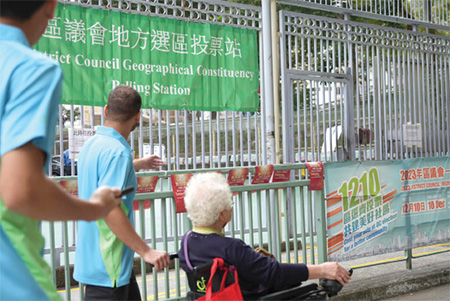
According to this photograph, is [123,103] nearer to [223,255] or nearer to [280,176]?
[223,255]

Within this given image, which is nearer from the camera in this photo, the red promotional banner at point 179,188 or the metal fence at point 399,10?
the red promotional banner at point 179,188

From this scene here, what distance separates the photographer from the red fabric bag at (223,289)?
270 centimetres

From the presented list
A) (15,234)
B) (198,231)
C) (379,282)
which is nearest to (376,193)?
(379,282)

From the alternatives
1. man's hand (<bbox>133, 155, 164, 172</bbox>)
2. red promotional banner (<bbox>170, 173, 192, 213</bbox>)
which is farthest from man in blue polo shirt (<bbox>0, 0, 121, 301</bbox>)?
red promotional banner (<bbox>170, 173, 192, 213</bbox>)

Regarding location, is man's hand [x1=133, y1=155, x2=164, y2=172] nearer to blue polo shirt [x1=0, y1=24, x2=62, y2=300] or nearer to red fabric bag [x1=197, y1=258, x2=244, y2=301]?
red fabric bag [x1=197, y1=258, x2=244, y2=301]

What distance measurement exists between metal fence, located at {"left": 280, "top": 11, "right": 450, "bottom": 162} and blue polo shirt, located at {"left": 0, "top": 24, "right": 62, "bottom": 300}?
251 inches

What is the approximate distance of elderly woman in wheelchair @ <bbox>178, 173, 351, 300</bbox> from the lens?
2.88 metres

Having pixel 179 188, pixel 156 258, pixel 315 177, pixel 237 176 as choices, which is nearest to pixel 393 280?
pixel 315 177

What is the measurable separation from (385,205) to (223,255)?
3349mm

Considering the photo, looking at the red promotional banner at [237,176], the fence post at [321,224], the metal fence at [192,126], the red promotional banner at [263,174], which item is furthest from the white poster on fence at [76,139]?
the fence post at [321,224]

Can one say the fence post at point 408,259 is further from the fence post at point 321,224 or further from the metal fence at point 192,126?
the metal fence at point 192,126

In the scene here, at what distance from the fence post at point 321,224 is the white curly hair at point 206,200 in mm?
2378

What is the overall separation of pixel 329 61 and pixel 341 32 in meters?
0.46

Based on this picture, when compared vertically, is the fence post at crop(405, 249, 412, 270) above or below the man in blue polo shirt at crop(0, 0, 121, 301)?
below
